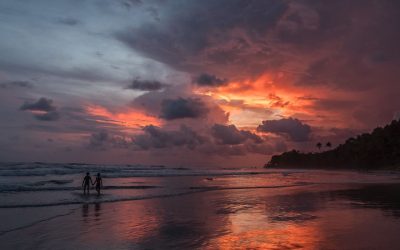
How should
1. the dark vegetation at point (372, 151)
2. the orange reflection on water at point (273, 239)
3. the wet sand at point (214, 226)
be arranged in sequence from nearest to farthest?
the orange reflection on water at point (273, 239), the wet sand at point (214, 226), the dark vegetation at point (372, 151)

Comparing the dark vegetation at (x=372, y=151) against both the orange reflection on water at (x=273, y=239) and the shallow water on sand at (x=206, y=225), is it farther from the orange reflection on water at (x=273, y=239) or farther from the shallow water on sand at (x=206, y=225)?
the orange reflection on water at (x=273, y=239)

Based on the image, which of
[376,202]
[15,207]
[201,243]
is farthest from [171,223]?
[376,202]

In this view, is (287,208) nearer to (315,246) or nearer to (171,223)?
(171,223)

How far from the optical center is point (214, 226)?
17375mm

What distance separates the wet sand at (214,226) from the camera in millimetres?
13812

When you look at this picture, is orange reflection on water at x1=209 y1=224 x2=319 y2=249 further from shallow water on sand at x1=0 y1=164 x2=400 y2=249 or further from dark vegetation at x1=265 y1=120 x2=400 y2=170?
dark vegetation at x1=265 y1=120 x2=400 y2=170

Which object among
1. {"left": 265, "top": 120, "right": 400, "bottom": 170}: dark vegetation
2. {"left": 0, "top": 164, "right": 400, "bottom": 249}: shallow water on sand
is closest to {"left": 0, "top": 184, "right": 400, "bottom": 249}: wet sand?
{"left": 0, "top": 164, "right": 400, "bottom": 249}: shallow water on sand

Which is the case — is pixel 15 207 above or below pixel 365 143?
below

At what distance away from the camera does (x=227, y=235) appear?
1516 cm

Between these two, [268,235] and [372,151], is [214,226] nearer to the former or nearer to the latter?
[268,235]

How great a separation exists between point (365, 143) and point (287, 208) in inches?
5217

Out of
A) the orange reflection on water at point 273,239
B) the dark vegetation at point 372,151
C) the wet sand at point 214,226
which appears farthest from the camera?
the dark vegetation at point 372,151

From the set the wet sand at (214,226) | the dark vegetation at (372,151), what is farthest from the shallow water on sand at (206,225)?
the dark vegetation at (372,151)

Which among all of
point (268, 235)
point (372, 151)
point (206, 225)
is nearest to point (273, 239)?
point (268, 235)
